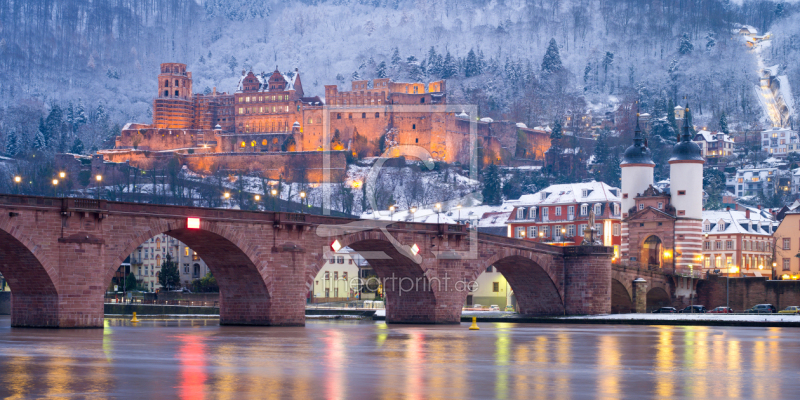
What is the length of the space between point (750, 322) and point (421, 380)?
52.6 meters

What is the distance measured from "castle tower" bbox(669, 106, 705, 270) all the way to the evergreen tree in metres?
64.7

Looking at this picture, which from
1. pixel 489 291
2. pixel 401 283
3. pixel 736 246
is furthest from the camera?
pixel 736 246

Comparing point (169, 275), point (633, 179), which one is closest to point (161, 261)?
point (169, 275)

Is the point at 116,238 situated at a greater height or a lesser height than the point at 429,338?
greater

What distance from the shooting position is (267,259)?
67812 mm

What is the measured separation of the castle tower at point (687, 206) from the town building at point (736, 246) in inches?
761

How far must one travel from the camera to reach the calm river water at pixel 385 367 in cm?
2769

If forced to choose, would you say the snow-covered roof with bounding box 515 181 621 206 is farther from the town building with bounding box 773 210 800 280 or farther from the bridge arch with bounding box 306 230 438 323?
the bridge arch with bounding box 306 230 438 323

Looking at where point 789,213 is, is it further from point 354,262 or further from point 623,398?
point 623,398

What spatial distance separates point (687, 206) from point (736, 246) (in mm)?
23409

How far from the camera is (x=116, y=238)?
60.1 m

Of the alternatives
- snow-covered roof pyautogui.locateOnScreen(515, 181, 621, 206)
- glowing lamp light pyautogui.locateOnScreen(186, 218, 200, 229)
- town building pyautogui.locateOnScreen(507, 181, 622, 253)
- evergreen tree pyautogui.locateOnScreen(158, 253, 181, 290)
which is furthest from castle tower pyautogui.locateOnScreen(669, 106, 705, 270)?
evergreen tree pyautogui.locateOnScreen(158, 253, 181, 290)

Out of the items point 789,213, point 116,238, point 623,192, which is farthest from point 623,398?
point 789,213

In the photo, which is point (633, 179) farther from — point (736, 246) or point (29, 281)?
point (29, 281)
